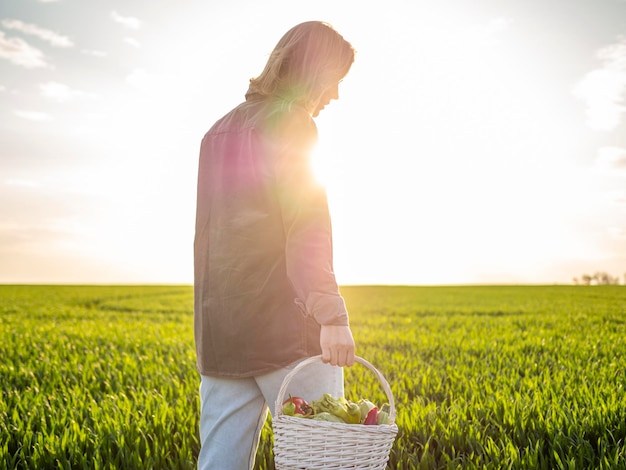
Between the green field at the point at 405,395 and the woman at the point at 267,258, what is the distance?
164cm

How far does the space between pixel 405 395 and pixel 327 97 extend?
3.85m

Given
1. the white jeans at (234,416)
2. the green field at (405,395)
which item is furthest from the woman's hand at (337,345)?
the green field at (405,395)

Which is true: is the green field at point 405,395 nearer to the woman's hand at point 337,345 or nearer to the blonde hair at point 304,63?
the woman's hand at point 337,345

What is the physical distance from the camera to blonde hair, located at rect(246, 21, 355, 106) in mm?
2838

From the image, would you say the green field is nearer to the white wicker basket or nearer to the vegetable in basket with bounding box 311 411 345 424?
the white wicker basket

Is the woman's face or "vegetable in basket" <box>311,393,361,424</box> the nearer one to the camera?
"vegetable in basket" <box>311,393,361,424</box>

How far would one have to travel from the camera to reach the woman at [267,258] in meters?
2.61

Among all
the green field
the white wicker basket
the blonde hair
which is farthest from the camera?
the green field

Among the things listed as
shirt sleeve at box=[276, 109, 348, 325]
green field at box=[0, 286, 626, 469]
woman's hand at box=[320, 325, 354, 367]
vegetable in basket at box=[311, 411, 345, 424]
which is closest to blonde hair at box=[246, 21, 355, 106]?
shirt sleeve at box=[276, 109, 348, 325]

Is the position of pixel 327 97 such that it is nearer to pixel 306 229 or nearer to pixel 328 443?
pixel 306 229

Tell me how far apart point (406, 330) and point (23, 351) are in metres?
7.04

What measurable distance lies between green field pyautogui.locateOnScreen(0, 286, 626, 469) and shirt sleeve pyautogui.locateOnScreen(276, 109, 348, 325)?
7.00ft

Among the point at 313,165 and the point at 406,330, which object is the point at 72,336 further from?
the point at 313,165

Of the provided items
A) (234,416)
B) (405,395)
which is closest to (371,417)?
(234,416)
